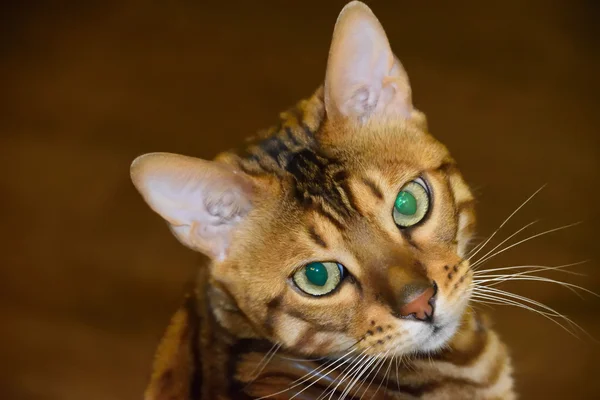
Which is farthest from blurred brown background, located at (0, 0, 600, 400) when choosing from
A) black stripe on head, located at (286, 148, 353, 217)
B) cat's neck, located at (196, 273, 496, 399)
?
black stripe on head, located at (286, 148, 353, 217)

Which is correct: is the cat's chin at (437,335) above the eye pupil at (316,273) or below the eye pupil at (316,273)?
below

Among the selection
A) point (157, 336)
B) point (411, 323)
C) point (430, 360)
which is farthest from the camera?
point (157, 336)

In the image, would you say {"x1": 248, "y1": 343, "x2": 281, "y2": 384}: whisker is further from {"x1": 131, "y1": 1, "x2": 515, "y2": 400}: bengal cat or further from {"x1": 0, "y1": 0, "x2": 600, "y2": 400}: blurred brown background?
{"x1": 0, "y1": 0, "x2": 600, "y2": 400}: blurred brown background

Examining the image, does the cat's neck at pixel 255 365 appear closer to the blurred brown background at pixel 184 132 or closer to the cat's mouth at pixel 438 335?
the cat's mouth at pixel 438 335

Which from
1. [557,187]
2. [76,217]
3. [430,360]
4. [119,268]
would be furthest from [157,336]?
[557,187]

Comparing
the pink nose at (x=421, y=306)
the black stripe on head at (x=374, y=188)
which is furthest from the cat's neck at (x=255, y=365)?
the black stripe on head at (x=374, y=188)

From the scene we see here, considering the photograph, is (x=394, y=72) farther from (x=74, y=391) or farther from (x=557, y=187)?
(x=74, y=391)
